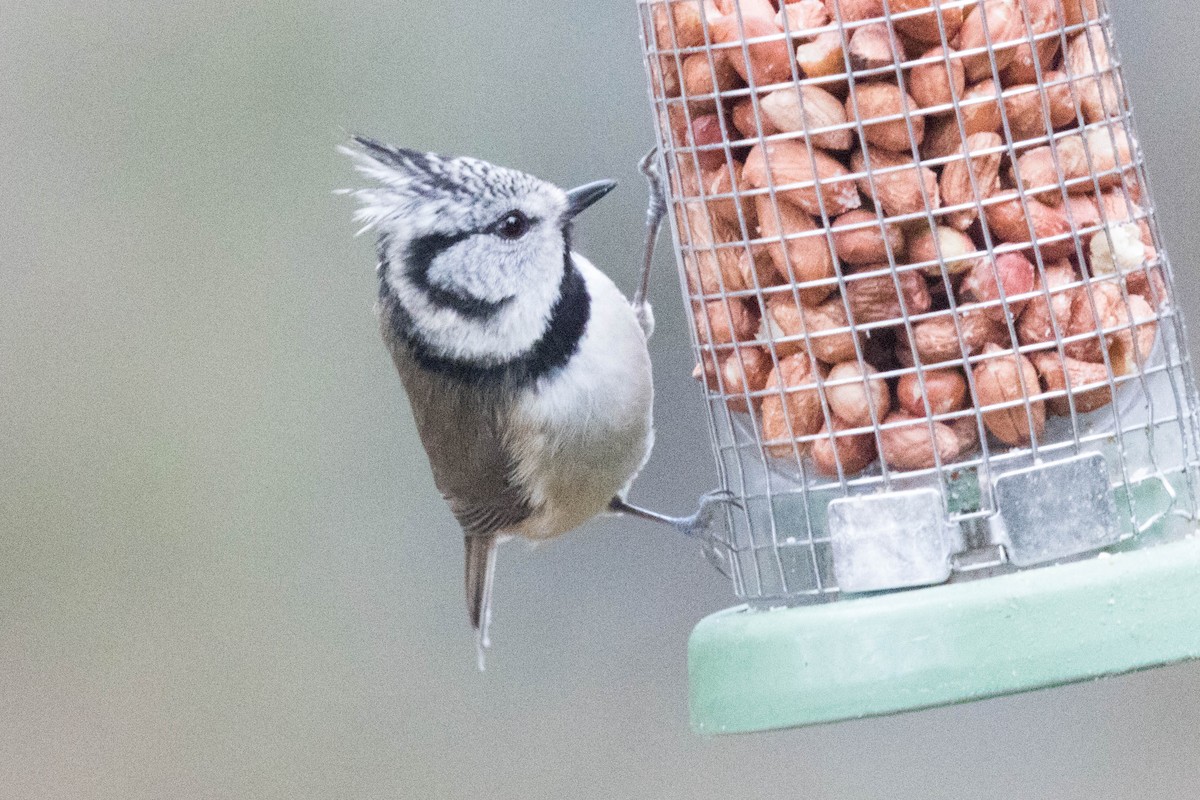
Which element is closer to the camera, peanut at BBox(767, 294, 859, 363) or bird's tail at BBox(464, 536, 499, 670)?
peanut at BBox(767, 294, 859, 363)

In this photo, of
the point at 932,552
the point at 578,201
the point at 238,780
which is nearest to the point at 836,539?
the point at 932,552

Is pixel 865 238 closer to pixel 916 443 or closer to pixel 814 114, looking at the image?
pixel 814 114

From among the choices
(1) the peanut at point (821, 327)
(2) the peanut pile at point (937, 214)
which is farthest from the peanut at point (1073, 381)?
(1) the peanut at point (821, 327)

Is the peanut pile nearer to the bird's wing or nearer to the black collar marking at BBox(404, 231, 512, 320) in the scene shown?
the black collar marking at BBox(404, 231, 512, 320)

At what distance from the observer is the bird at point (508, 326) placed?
2.66m

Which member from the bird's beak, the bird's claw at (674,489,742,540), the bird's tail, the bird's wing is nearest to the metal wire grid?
the bird's claw at (674,489,742,540)

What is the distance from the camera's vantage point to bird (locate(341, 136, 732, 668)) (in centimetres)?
266

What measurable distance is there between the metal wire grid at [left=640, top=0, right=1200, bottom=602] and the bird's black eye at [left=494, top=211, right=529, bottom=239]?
0.48 m

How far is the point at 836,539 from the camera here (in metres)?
2.15

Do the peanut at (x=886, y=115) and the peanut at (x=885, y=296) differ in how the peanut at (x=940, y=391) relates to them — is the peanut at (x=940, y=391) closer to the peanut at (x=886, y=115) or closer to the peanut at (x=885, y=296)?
the peanut at (x=885, y=296)

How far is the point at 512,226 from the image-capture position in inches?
108

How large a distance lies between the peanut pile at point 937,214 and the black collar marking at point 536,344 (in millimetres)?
573

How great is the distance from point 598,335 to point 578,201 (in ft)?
0.75

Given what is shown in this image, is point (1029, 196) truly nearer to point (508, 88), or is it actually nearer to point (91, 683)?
point (508, 88)
